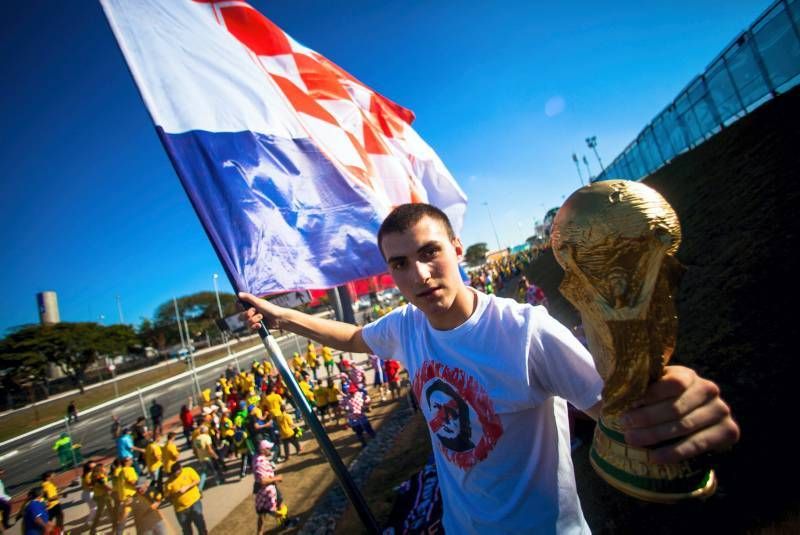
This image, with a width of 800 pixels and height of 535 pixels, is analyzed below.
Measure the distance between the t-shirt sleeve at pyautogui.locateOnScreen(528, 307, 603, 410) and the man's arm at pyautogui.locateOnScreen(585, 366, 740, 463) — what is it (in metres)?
0.44

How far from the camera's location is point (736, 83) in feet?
31.8

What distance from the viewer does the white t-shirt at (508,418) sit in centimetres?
131

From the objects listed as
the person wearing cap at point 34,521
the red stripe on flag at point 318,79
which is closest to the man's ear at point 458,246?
the red stripe on flag at point 318,79

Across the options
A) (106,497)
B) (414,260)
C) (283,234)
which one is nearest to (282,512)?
(106,497)

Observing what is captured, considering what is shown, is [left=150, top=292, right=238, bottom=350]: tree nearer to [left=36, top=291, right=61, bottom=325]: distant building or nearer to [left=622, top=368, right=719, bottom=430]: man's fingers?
[left=36, top=291, right=61, bottom=325]: distant building

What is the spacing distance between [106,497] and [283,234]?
869 centimetres

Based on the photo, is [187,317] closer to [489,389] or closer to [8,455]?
[8,455]

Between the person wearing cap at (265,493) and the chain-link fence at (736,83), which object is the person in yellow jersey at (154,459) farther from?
the chain-link fence at (736,83)

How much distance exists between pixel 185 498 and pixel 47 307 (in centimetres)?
7627

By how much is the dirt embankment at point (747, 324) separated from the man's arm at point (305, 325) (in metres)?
3.11

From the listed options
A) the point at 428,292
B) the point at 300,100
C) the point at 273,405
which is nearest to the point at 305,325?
the point at 428,292

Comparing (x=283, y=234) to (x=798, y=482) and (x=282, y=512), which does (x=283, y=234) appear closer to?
(x=798, y=482)

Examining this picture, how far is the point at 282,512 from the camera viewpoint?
671 centimetres

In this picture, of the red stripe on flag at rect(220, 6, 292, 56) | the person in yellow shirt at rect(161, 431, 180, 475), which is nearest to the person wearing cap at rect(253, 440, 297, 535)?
the person in yellow shirt at rect(161, 431, 180, 475)
